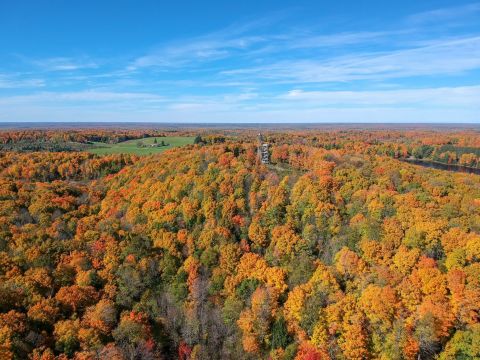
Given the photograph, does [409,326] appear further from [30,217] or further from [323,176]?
[30,217]

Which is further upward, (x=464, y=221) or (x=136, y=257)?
(x=464, y=221)

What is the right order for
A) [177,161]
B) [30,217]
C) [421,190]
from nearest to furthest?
[421,190] < [30,217] < [177,161]

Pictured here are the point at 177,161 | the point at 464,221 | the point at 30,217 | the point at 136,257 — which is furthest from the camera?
the point at 177,161

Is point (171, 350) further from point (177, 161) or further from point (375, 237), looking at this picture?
point (177, 161)

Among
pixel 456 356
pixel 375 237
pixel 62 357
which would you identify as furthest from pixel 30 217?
Answer: pixel 456 356

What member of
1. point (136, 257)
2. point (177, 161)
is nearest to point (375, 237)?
point (136, 257)

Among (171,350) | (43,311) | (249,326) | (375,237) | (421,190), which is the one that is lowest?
(171,350)

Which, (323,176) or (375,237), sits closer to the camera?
(375,237)
